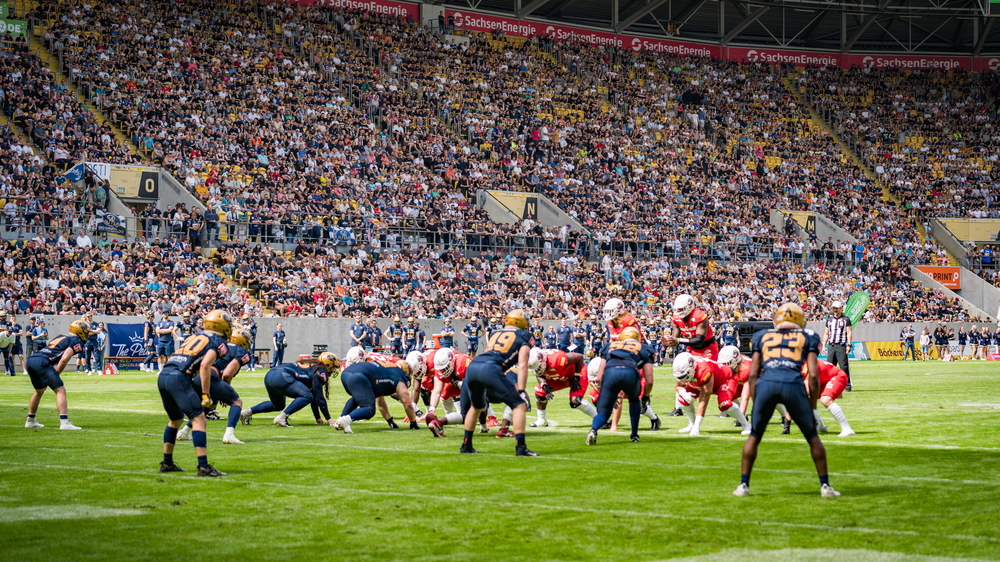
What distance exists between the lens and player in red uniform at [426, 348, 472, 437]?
15.0 m

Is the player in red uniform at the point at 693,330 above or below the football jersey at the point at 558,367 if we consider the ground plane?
above

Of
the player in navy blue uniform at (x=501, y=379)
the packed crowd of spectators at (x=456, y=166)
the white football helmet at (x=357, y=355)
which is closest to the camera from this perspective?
the player in navy blue uniform at (x=501, y=379)

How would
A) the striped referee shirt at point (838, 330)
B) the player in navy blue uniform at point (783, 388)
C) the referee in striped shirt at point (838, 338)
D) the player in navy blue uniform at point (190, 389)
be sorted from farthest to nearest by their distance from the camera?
the striped referee shirt at point (838, 330) → the referee in striped shirt at point (838, 338) → the player in navy blue uniform at point (190, 389) → the player in navy blue uniform at point (783, 388)

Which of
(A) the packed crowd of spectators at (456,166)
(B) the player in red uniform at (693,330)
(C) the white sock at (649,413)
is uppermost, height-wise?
(A) the packed crowd of spectators at (456,166)

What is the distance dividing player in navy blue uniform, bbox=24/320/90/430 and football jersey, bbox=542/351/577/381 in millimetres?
6909

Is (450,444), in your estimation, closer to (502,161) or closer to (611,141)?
(502,161)

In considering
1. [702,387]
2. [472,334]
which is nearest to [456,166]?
[472,334]

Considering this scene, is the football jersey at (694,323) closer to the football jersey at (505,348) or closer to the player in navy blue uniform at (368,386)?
the football jersey at (505,348)

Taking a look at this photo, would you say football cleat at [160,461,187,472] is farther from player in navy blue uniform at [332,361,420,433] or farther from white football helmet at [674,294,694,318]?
white football helmet at [674,294,694,318]

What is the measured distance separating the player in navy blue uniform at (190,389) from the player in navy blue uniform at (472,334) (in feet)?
86.1

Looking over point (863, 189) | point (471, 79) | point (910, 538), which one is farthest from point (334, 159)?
point (910, 538)

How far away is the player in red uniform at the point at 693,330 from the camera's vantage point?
16016 mm

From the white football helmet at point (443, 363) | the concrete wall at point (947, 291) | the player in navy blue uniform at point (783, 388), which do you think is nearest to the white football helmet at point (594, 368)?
the white football helmet at point (443, 363)

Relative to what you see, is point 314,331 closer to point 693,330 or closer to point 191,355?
point 693,330
